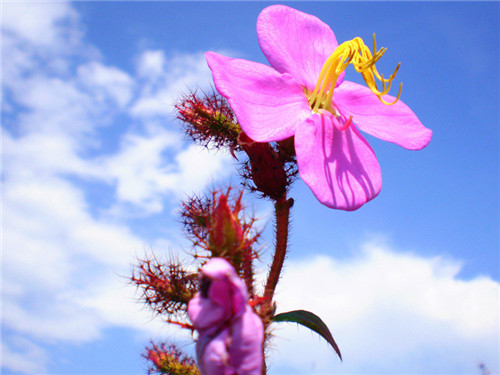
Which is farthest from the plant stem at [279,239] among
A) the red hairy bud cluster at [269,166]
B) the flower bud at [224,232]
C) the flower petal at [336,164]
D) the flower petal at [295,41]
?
the flower petal at [295,41]

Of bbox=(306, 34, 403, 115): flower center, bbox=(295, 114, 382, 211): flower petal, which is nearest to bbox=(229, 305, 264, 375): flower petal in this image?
bbox=(295, 114, 382, 211): flower petal

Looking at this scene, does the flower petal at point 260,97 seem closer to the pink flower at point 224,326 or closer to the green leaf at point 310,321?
the pink flower at point 224,326

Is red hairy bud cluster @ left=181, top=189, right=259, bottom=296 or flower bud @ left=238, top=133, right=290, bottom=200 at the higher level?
flower bud @ left=238, top=133, right=290, bottom=200

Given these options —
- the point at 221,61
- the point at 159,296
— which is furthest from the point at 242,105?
the point at 159,296

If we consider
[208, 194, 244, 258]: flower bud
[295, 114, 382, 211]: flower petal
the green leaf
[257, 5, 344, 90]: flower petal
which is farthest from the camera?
[257, 5, 344, 90]: flower petal

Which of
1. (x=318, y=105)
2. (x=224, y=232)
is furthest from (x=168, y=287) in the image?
(x=318, y=105)

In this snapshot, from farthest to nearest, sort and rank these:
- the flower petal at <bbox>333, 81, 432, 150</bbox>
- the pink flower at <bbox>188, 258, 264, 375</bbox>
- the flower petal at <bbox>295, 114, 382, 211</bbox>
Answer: the flower petal at <bbox>333, 81, 432, 150</bbox>, the flower petal at <bbox>295, 114, 382, 211</bbox>, the pink flower at <bbox>188, 258, 264, 375</bbox>

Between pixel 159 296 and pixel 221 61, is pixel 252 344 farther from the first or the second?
pixel 221 61

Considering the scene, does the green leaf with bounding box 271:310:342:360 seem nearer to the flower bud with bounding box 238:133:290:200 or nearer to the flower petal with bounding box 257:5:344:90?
the flower bud with bounding box 238:133:290:200

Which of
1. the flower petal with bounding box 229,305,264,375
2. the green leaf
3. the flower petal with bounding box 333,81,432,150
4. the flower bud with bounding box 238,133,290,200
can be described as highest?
the flower petal with bounding box 333,81,432,150
